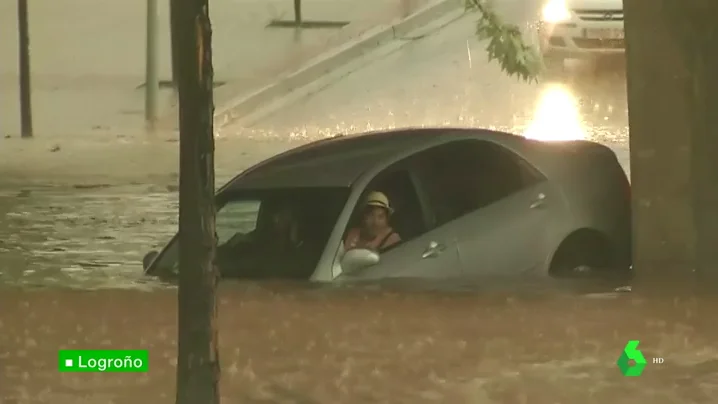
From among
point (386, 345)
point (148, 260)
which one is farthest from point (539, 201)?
point (148, 260)

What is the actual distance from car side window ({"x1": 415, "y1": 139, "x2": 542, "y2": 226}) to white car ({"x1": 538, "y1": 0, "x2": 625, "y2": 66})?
1.99 metres

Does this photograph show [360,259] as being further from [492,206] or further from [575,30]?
[575,30]

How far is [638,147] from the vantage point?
7.12m

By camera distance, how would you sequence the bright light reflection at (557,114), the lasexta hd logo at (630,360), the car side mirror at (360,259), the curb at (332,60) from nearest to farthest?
the lasexta hd logo at (630,360) < the car side mirror at (360,259) < the bright light reflection at (557,114) < the curb at (332,60)

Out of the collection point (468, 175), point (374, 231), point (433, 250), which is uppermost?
point (468, 175)

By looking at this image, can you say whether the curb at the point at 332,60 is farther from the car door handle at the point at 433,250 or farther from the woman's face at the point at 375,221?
the car door handle at the point at 433,250

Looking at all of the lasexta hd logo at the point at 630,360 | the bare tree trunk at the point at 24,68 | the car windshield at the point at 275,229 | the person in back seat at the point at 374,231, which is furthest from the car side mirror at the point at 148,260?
the lasexta hd logo at the point at 630,360

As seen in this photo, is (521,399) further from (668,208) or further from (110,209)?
(110,209)

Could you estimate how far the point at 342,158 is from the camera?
281 inches

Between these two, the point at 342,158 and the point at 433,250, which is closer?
the point at 433,250

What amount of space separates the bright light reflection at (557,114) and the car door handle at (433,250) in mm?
3133

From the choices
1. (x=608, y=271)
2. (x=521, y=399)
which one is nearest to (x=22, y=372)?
(x=521, y=399)

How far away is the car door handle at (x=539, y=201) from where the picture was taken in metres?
6.88

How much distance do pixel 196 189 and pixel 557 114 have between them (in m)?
5.98
